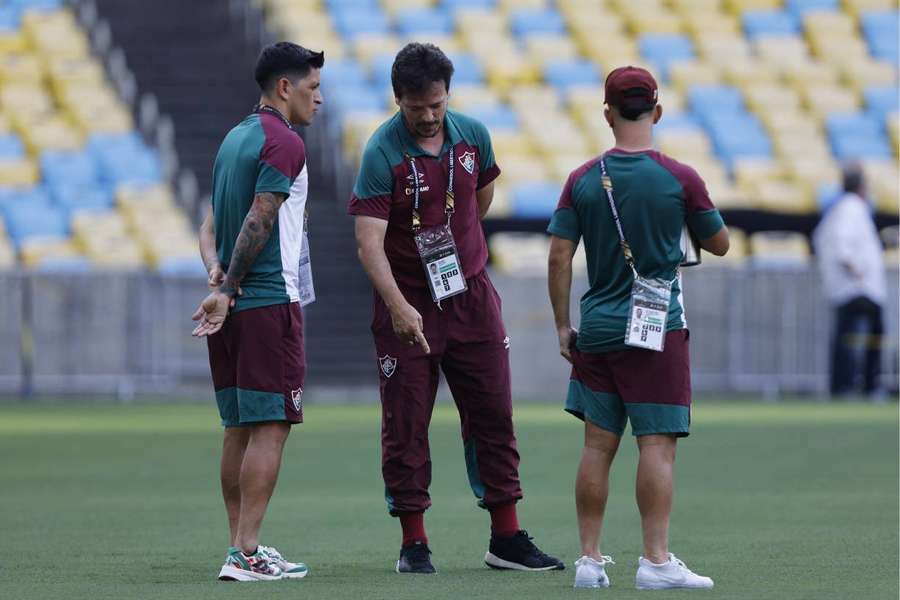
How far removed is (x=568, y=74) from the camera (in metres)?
25.3

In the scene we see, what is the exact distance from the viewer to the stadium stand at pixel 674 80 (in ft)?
74.7

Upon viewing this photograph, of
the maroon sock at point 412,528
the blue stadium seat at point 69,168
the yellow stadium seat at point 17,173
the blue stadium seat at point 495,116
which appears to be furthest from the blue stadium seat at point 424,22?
the maroon sock at point 412,528

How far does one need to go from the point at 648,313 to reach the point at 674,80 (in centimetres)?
1899

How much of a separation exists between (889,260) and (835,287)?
220 centimetres

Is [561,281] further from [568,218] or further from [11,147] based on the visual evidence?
[11,147]

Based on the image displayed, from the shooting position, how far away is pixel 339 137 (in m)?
22.5

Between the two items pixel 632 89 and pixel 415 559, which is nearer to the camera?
pixel 632 89

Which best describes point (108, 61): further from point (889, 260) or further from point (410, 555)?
point (410, 555)

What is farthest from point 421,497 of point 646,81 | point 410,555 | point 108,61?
point 108,61

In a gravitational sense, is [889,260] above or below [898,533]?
above

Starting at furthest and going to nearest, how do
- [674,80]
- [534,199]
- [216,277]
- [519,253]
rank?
[674,80], [534,199], [519,253], [216,277]

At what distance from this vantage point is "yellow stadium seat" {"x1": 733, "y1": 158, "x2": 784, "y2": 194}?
23.0m

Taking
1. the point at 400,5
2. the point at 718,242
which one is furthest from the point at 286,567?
the point at 400,5

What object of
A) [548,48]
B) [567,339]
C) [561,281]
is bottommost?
[567,339]
